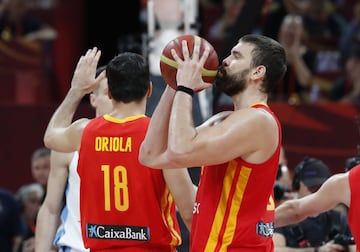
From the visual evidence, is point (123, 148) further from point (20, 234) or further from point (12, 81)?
point (12, 81)

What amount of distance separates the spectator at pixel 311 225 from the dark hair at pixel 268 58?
2069mm

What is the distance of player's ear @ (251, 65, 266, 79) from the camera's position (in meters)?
6.15

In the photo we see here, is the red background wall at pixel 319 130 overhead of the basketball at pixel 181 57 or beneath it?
beneath

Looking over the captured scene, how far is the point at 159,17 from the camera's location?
10.5 metres

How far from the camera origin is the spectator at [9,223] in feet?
36.3

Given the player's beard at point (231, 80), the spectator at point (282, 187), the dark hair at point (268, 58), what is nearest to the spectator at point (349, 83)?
the spectator at point (282, 187)

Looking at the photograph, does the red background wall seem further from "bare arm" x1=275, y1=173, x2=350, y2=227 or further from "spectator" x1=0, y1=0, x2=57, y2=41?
"bare arm" x1=275, y1=173, x2=350, y2=227

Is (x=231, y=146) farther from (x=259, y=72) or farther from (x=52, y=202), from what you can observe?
(x=52, y=202)

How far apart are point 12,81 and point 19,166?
3.63ft

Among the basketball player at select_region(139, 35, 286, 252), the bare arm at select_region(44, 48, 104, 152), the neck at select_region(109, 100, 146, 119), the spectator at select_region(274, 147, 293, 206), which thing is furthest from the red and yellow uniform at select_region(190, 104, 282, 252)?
the spectator at select_region(274, 147, 293, 206)

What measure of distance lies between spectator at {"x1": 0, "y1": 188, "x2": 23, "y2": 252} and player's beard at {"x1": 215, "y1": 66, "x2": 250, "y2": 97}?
5476 millimetres

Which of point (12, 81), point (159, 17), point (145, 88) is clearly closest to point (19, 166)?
point (12, 81)

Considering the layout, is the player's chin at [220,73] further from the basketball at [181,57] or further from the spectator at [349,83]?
the spectator at [349,83]

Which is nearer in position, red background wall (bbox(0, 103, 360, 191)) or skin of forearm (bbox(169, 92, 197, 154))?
skin of forearm (bbox(169, 92, 197, 154))
